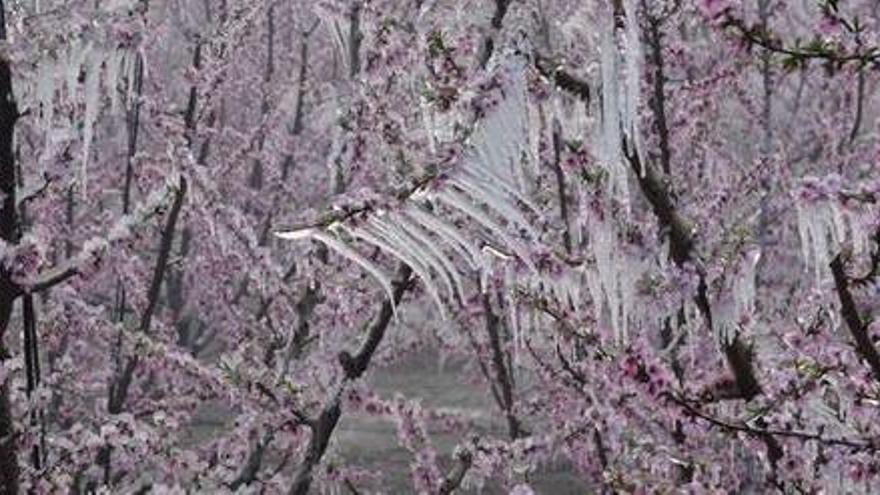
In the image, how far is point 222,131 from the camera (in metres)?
14.3

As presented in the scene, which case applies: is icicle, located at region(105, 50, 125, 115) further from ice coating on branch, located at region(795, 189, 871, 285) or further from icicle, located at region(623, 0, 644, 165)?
ice coating on branch, located at region(795, 189, 871, 285)

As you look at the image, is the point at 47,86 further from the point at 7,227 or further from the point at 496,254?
the point at 496,254

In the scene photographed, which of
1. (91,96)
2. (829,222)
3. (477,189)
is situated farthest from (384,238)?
(91,96)

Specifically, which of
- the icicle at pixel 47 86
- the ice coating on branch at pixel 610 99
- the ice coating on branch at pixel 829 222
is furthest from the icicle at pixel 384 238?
the icicle at pixel 47 86

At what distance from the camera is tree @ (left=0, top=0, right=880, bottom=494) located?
10.9ft

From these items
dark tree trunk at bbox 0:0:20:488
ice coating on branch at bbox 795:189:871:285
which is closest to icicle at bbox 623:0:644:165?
ice coating on branch at bbox 795:189:871:285

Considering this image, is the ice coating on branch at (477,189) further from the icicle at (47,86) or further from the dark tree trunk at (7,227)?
the dark tree trunk at (7,227)

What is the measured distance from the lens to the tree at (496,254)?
10.9 feet

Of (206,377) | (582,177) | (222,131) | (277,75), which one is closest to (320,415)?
(206,377)

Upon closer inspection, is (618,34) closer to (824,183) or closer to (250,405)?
(824,183)

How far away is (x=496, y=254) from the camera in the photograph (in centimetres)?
371

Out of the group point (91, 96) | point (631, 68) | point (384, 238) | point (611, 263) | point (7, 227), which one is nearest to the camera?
point (631, 68)

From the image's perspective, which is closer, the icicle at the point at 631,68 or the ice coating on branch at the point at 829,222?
the icicle at the point at 631,68

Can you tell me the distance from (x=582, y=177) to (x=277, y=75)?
47.4ft
